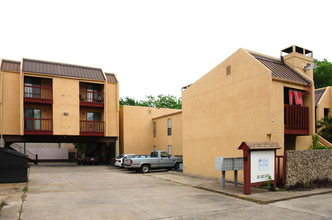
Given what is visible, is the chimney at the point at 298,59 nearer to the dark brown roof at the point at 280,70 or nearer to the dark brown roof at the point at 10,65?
the dark brown roof at the point at 280,70

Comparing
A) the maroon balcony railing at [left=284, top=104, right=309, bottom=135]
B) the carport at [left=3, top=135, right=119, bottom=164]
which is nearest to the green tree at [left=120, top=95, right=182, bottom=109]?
the carport at [left=3, top=135, right=119, bottom=164]

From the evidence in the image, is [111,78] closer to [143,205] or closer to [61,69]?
[61,69]

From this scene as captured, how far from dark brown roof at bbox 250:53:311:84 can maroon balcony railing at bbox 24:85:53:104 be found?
18.7 metres

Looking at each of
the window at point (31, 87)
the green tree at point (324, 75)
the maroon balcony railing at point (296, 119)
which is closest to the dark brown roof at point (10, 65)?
the window at point (31, 87)

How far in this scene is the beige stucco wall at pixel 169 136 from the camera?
84.2 ft

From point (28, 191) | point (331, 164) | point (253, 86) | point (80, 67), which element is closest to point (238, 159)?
point (253, 86)

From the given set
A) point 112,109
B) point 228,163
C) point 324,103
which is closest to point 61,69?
point 112,109

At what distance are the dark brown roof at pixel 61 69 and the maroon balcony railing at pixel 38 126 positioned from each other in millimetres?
4376

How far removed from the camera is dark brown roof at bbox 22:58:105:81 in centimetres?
2525

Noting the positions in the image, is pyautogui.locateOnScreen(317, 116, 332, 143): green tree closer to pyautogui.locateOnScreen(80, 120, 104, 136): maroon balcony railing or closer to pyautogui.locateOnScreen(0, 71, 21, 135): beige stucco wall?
pyautogui.locateOnScreen(80, 120, 104, 136): maroon balcony railing

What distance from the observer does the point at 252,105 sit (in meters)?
14.2

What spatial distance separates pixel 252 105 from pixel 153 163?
980 centimetres

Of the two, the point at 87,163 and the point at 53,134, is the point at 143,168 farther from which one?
the point at 87,163

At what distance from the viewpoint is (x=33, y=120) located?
82.4 ft
